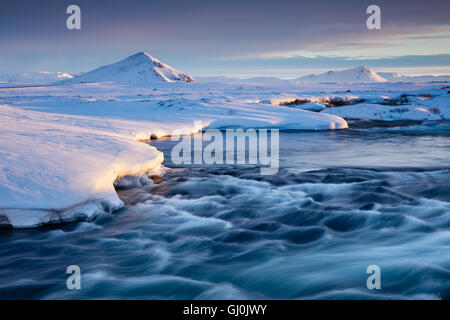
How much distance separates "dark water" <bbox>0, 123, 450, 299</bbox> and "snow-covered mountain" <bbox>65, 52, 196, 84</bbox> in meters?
137

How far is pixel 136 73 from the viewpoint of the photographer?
161 meters

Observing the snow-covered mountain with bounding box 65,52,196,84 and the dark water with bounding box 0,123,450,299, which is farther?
the snow-covered mountain with bounding box 65,52,196,84

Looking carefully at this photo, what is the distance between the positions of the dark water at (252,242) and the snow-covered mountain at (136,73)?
137 metres

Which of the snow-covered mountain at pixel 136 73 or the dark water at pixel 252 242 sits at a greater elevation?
the snow-covered mountain at pixel 136 73

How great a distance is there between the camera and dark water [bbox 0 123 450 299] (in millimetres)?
4414

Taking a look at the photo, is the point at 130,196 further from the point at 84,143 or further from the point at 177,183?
the point at 84,143

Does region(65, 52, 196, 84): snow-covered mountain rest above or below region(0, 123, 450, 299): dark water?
above

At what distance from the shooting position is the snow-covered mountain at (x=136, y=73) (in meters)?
147

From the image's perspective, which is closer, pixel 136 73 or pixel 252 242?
pixel 252 242

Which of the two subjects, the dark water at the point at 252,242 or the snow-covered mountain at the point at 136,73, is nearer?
the dark water at the point at 252,242

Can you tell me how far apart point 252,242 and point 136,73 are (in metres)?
165

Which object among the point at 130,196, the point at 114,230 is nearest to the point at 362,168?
the point at 130,196
